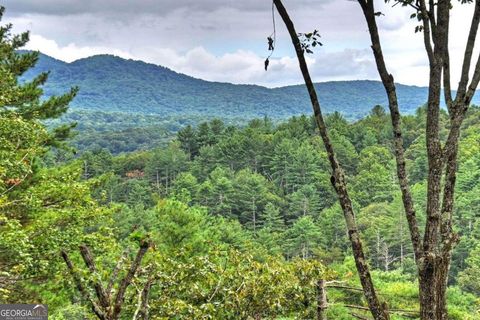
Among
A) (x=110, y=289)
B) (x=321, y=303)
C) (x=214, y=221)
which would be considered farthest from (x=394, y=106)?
(x=214, y=221)

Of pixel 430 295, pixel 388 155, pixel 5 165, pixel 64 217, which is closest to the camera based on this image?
pixel 430 295

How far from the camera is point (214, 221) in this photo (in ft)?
103

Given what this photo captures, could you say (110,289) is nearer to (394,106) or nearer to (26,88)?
(394,106)

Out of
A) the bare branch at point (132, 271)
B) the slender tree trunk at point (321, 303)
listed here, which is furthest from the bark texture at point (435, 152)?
the slender tree trunk at point (321, 303)

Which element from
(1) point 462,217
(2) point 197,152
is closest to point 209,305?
(1) point 462,217

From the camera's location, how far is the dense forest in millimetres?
6074

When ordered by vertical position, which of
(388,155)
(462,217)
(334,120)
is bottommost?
(462,217)

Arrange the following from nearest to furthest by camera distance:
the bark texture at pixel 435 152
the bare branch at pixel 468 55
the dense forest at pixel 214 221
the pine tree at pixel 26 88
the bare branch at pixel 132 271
Answer: the bare branch at pixel 132 271, the bark texture at pixel 435 152, the bare branch at pixel 468 55, the dense forest at pixel 214 221, the pine tree at pixel 26 88

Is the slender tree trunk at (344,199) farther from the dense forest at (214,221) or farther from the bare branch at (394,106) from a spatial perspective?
the dense forest at (214,221)

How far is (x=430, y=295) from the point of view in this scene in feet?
7.70

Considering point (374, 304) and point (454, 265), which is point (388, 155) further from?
point (374, 304)

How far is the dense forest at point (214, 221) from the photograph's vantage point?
6074 mm

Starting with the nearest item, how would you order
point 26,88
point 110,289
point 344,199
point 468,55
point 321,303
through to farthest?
1. point 110,289
2. point 344,199
3. point 468,55
4. point 321,303
5. point 26,88

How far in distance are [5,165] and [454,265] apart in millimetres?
37242
